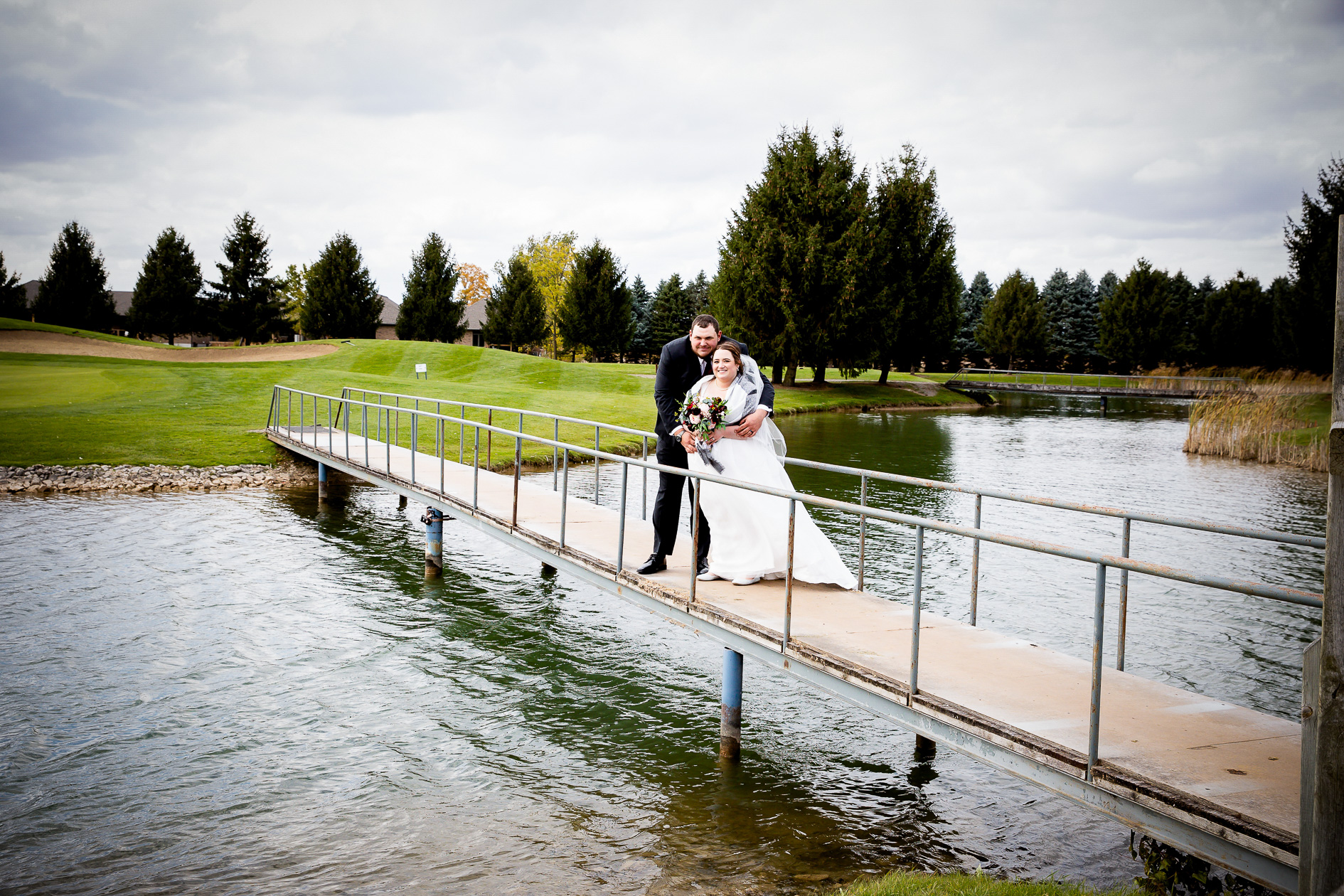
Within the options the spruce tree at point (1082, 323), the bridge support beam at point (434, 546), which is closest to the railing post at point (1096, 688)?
the bridge support beam at point (434, 546)

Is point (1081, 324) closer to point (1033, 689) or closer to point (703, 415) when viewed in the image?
point (703, 415)

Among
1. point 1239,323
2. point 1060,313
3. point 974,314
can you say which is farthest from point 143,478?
point 1060,313

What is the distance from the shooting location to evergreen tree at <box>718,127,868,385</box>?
42469 millimetres

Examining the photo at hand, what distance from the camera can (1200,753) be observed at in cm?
422

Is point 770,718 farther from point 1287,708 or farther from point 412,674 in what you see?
point 1287,708

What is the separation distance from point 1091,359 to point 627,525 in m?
78.2

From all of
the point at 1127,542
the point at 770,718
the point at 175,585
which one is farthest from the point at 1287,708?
the point at 175,585

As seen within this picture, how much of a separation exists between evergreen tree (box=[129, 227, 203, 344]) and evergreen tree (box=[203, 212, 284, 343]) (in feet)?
3.89

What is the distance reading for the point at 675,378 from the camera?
7418mm

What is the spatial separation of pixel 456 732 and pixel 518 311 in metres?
58.3

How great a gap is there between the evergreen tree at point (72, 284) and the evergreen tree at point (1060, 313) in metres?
75.6

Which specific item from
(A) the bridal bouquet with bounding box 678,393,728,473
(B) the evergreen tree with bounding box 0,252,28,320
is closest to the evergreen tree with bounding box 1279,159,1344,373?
(A) the bridal bouquet with bounding box 678,393,728,473

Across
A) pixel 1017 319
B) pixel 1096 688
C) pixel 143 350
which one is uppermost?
pixel 1017 319

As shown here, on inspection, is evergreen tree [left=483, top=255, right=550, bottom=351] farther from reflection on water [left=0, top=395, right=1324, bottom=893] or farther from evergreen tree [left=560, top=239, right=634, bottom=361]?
reflection on water [left=0, top=395, right=1324, bottom=893]
